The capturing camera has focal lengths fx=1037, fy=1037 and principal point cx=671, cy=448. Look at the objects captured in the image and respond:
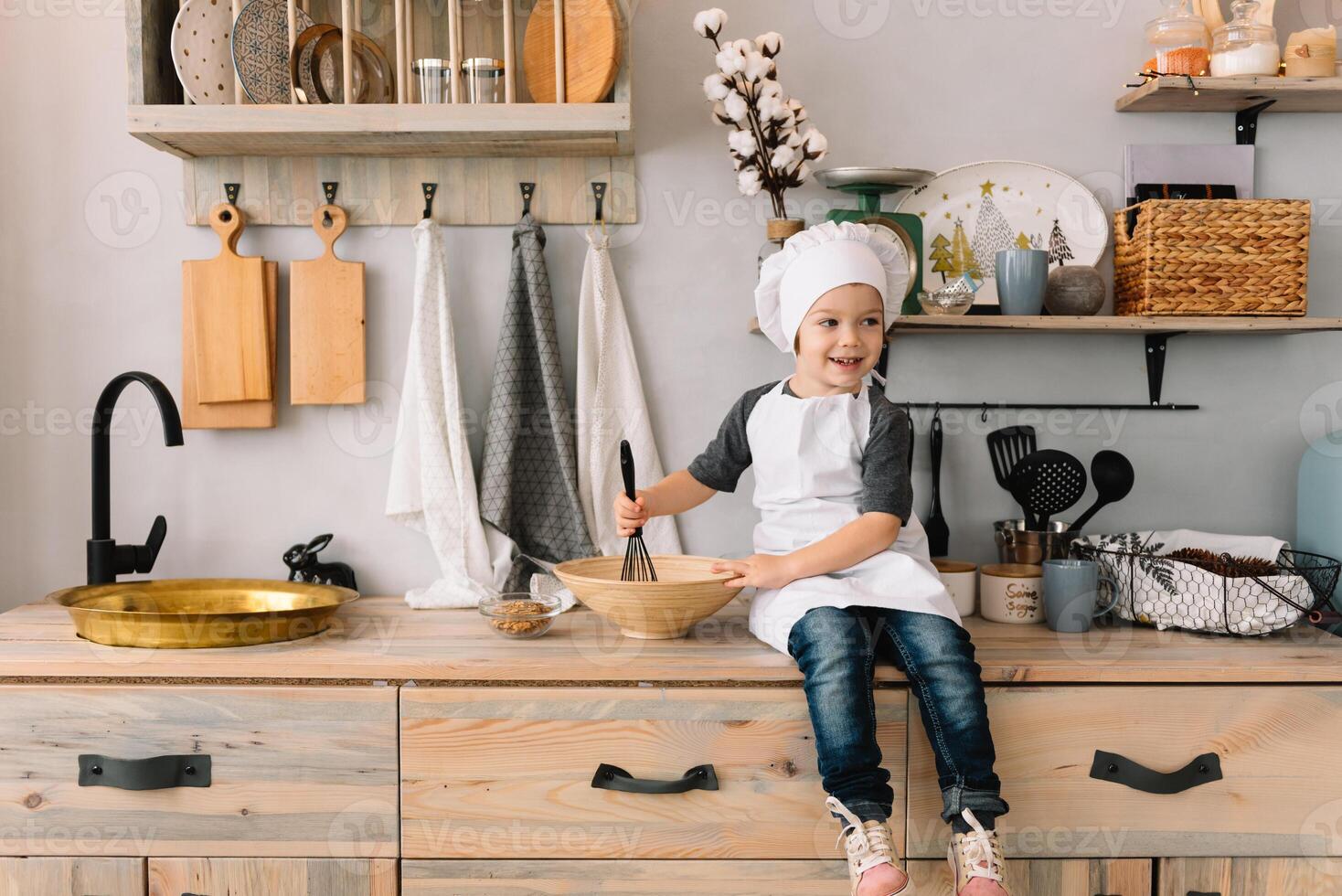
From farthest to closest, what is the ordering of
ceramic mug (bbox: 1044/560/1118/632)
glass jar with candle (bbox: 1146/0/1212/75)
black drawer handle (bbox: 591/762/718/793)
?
glass jar with candle (bbox: 1146/0/1212/75) < ceramic mug (bbox: 1044/560/1118/632) < black drawer handle (bbox: 591/762/718/793)

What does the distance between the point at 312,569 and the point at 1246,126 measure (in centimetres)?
179

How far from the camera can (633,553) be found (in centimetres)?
163

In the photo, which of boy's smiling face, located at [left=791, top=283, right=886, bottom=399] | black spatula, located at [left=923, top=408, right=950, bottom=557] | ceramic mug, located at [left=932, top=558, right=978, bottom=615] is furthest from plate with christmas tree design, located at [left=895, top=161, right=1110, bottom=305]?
ceramic mug, located at [left=932, top=558, right=978, bottom=615]

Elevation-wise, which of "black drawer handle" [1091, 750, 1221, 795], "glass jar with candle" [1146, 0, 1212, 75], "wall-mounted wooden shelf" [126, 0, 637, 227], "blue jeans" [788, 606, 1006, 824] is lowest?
"black drawer handle" [1091, 750, 1221, 795]

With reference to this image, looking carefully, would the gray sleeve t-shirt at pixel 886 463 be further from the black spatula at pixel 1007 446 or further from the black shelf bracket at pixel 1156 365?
the black shelf bracket at pixel 1156 365

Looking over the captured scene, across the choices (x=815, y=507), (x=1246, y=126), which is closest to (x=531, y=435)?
(x=815, y=507)

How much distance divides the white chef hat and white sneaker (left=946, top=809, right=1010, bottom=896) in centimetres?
71

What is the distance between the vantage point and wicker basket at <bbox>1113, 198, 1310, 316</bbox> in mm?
1638

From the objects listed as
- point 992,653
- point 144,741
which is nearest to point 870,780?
point 992,653

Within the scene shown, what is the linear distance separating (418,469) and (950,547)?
0.95 metres

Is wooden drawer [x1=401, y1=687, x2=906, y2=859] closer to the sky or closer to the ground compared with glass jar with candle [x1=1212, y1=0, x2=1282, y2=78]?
closer to the ground

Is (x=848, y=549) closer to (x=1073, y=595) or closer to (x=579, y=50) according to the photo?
(x=1073, y=595)

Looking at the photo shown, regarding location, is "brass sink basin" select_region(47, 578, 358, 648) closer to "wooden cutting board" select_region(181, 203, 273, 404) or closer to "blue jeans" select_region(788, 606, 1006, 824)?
"wooden cutting board" select_region(181, 203, 273, 404)

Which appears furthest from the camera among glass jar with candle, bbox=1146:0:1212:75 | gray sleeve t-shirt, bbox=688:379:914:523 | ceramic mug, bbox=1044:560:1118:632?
glass jar with candle, bbox=1146:0:1212:75
